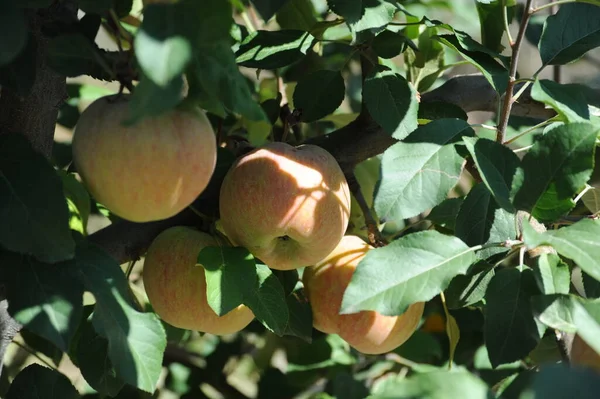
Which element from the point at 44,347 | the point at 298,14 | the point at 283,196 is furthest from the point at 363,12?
the point at 44,347

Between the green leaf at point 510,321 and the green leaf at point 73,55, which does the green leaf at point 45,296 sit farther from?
the green leaf at point 510,321

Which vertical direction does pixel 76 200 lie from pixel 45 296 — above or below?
below

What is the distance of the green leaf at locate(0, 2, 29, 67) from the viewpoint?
54 cm

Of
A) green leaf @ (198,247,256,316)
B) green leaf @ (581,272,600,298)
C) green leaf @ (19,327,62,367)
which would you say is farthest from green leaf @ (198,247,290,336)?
green leaf @ (19,327,62,367)

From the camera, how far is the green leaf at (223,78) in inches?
23.7

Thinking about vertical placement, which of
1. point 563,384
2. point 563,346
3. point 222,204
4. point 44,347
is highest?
point 563,384

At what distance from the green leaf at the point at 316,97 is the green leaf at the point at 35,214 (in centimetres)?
39

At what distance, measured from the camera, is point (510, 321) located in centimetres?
77

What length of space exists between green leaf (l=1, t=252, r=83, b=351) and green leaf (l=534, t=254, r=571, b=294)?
0.43 meters

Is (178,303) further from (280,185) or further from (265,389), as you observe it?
(265,389)

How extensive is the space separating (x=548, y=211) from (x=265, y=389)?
2.92 ft

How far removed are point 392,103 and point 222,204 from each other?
0.75 ft

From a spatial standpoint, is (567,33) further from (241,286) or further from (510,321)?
(241,286)

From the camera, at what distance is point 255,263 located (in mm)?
879
